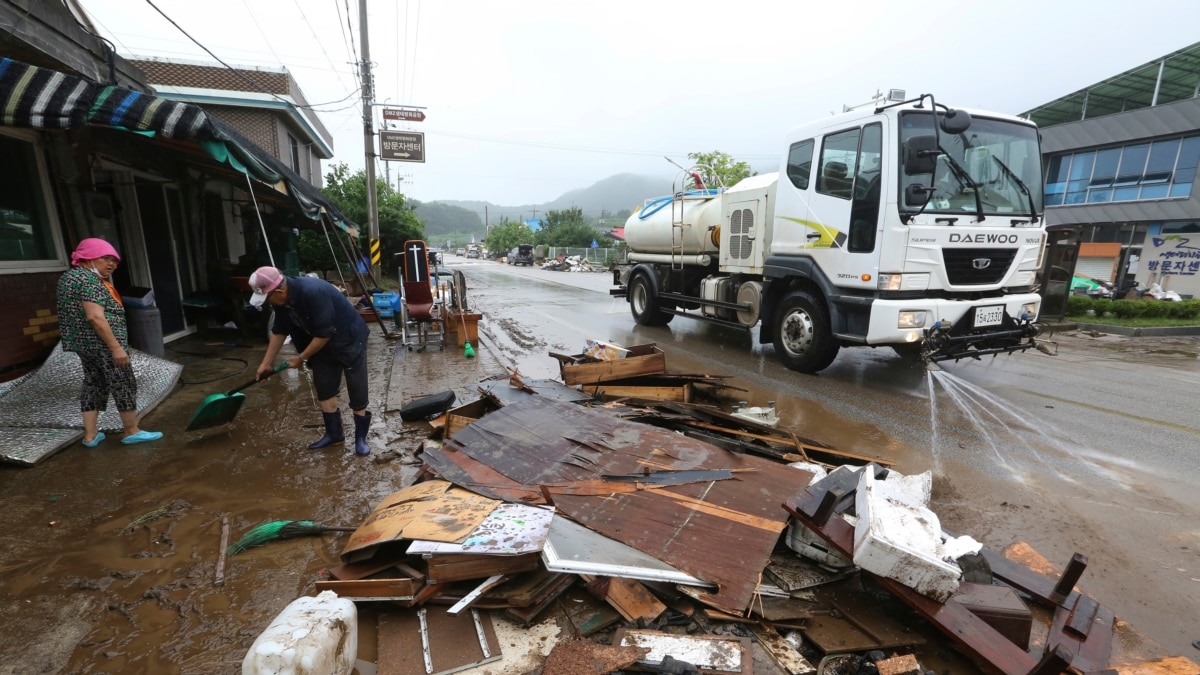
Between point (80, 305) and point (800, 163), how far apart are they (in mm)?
7509

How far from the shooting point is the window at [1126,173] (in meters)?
19.0

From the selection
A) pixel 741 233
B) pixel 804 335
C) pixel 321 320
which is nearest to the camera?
pixel 321 320

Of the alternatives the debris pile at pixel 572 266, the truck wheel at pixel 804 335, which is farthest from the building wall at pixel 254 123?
the debris pile at pixel 572 266

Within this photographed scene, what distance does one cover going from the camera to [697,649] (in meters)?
2.08

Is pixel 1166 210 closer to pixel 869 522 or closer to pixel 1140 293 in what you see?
pixel 1140 293

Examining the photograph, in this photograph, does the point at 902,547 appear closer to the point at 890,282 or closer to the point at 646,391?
the point at 646,391

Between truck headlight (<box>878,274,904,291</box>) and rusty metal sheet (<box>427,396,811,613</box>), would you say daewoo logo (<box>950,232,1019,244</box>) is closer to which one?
truck headlight (<box>878,274,904,291</box>)

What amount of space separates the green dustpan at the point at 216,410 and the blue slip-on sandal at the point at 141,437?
284 mm

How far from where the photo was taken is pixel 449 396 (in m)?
5.03

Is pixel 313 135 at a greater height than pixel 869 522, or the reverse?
pixel 313 135

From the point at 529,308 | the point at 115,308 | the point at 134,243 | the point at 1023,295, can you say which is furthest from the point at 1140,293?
the point at 134,243

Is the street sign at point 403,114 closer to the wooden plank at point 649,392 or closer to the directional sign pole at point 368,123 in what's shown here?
the directional sign pole at point 368,123

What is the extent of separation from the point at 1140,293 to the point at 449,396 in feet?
67.0

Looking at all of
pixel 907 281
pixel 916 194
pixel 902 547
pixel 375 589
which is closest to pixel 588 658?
pixel 375 589
